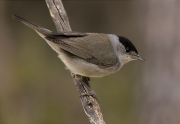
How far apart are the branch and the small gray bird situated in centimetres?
24

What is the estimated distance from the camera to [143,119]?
632cm

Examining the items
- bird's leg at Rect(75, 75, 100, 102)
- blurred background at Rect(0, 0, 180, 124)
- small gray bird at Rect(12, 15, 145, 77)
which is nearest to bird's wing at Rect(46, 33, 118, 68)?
small gray bird at Rect(12, 15, 145, 77)

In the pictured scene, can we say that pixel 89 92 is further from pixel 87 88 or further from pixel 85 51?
pixel 85 51

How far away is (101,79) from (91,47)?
11.4 feet

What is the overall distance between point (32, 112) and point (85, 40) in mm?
3509

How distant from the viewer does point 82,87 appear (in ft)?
13.3

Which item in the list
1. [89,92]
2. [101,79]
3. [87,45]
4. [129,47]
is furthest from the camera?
[101,79]

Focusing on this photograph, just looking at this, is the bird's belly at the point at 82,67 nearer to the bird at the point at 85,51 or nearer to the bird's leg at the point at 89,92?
the bird at the point at 85,51

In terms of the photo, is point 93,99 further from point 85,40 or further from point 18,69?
point 18,69

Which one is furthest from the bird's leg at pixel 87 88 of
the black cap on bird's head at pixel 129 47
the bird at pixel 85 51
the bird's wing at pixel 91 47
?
the black cap on bird's head at pixel 129 47

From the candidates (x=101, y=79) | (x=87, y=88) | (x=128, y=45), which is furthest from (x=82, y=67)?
(x=101, y=79)

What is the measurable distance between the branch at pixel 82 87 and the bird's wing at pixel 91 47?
50cm

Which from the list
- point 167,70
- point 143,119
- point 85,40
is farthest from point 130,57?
point 143,119

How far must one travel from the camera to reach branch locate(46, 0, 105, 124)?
11.3 feet
